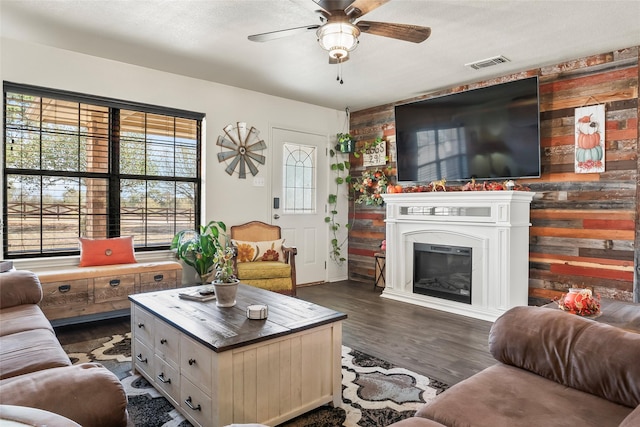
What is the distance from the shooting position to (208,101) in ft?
15.2

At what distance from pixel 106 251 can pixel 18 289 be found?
1346 millimetres

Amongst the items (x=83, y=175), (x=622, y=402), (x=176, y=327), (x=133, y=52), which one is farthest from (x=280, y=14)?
(x=622, y=402)

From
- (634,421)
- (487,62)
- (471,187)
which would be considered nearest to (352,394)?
(634,421)

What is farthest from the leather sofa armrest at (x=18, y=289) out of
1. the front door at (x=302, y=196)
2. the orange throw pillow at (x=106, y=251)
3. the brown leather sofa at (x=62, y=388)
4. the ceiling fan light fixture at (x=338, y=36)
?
the front door at (x=302, y=196)

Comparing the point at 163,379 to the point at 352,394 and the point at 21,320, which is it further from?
the point at 352,394

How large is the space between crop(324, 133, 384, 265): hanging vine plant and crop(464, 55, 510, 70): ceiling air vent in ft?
6.51

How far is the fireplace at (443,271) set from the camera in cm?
428

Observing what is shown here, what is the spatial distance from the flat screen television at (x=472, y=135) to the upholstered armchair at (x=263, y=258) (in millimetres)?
1824

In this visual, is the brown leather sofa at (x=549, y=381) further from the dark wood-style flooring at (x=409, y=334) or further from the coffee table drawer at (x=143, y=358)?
the coffee table drawer at (x=143, y=358)

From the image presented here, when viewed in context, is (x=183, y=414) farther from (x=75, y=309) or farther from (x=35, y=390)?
(x=75, y=309)

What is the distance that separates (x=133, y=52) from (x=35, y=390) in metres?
3.46

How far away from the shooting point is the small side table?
5.39m


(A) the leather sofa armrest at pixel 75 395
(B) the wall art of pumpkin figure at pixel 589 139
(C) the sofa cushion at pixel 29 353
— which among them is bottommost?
(C) the sofa cushion at pixel 29 353

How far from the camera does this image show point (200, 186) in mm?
4707
